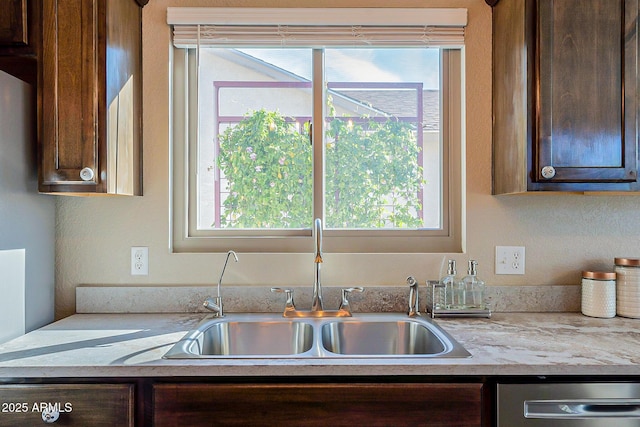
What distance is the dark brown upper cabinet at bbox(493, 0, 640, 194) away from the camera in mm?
1465

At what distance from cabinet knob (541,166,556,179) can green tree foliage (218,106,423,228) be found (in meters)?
0.55

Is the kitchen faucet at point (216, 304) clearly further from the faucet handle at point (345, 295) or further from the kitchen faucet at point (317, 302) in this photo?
the faucet handle at point (345, 295)

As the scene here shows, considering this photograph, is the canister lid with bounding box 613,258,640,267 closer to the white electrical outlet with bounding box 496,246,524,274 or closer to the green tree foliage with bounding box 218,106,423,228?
the white electrical outlet with bounding box 496,246,524,274

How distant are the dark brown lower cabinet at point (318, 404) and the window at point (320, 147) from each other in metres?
0.78

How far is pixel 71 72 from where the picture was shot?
145 cm

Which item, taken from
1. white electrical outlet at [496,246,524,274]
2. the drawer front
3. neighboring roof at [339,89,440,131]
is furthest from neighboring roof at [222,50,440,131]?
the drawer front

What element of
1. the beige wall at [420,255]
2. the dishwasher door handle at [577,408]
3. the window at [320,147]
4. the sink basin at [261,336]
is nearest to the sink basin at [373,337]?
the sink basin at [261,336]

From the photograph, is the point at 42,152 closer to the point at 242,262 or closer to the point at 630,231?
the point at 242,262

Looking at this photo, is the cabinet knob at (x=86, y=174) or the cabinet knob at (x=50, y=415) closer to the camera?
the cabinet knob at (x=50, y=415)

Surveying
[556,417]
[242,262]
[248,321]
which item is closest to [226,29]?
[242,262]

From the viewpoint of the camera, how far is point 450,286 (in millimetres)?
A: 1675

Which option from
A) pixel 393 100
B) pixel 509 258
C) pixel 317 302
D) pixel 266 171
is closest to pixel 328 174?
pixel 266 171

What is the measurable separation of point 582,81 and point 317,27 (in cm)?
102

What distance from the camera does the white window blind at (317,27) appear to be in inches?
70.0
